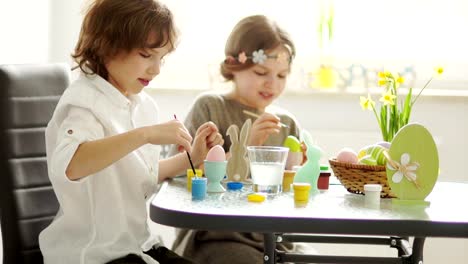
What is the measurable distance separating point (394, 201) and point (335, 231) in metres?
0.29

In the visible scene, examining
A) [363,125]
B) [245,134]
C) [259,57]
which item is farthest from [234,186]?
[363,125]

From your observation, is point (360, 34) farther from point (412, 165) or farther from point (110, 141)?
point (110, 141)

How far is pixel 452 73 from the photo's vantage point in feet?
11.6

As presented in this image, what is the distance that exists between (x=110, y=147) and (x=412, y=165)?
24.8 inches

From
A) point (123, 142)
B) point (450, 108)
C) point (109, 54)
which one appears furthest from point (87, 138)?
point (450, 108)

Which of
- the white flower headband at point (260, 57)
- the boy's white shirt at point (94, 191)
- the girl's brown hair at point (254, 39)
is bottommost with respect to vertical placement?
the boy's white shirt at point (94, 191)

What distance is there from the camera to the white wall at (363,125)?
3359mm

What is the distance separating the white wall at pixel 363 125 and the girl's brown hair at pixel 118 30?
57.0 inches

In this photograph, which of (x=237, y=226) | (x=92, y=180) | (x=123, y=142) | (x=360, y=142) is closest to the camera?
(x=237, y=226)

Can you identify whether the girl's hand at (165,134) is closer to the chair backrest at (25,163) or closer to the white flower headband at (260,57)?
the chair backrest at (25,163)

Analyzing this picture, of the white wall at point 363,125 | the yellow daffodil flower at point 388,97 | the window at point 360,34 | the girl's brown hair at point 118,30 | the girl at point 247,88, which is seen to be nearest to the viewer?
the girl's brown hair at point 118,30

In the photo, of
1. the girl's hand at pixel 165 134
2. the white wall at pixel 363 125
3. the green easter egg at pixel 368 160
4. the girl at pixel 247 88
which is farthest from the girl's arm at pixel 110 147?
the white wall at pixel 363 125

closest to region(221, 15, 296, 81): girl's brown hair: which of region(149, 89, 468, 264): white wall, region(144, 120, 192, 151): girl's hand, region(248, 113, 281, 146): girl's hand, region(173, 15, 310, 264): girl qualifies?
region(173, 15, 310, 264): girl

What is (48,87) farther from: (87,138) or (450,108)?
(450,108)
